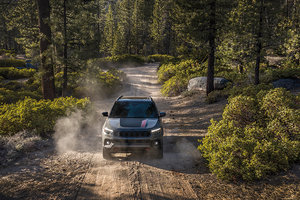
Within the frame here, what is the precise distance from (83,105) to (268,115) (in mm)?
8354

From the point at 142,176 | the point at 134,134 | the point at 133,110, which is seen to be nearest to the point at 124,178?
the point at 142,176

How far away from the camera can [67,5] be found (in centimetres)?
1243

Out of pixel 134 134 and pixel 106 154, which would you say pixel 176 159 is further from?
pixel 106 154

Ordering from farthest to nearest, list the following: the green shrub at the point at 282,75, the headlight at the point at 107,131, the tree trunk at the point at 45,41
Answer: the green shrub at the point at 282,75 < the tree trunk at the point at 45,41 < the headlight at the point at 107,131

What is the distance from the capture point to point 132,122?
6.72m

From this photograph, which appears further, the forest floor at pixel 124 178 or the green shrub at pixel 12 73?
the green shrub at pixel 12 73

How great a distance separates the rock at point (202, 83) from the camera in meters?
15.7

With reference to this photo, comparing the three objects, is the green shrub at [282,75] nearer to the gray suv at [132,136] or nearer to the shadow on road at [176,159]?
the shadow on road at [176,159]

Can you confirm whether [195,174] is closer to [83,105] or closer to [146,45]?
[83,105]

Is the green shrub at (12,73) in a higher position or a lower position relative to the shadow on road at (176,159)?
higher

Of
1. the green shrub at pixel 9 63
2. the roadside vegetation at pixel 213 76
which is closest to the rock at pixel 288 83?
the roadside vegetation at pixel 213 76

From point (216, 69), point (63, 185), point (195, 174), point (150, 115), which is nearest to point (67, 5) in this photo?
point (150, 115)

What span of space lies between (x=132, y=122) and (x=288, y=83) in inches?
493

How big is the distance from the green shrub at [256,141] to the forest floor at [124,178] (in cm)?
29
